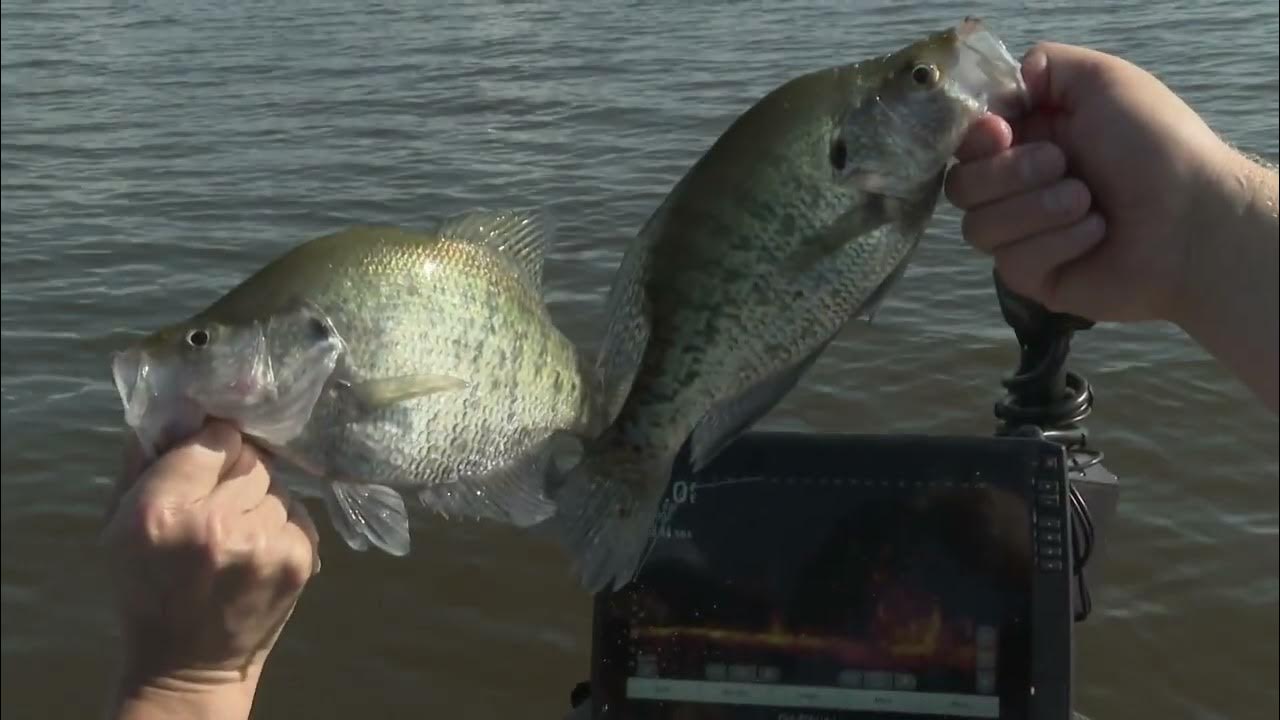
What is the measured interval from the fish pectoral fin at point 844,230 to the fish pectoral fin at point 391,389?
1.73 feet

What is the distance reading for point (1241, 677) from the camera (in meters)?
4.50

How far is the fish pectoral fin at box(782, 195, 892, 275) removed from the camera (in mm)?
1685

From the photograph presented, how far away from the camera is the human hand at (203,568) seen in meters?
1.62

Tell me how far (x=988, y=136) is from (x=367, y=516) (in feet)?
3.35

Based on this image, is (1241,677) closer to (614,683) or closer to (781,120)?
(614,683)

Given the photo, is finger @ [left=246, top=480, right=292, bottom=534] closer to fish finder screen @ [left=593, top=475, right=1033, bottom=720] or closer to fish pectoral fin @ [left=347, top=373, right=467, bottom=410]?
fish pectoral fin @ [left=347, top=373, right=467, bottom=410]

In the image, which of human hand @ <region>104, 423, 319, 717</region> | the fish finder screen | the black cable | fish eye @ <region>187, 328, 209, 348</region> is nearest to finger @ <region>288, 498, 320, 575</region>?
human hand @ <region>104, 423, 319, 717</region>

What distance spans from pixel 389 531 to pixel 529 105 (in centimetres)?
1012

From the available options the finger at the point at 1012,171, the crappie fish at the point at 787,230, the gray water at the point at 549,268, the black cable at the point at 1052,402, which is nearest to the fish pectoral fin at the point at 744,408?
the crappie fish at the point at 787,230

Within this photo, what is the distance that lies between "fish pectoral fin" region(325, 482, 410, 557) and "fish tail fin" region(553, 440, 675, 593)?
0.28 m

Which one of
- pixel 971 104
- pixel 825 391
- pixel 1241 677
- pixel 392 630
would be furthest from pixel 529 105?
pixel 971 104

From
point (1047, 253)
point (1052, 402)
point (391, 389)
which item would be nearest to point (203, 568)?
point (391, 389)

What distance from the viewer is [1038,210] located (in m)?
1.77

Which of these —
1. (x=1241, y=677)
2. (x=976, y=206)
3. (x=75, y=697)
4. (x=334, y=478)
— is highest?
(x=976, y=206)
